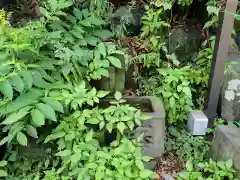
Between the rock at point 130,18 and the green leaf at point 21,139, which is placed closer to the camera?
the green leaf at point 21,139

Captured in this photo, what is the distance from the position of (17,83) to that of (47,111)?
0.32 metres

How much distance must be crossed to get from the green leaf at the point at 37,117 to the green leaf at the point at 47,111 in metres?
0.03

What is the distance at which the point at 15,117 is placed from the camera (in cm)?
255

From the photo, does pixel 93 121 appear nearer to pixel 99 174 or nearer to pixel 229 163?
pixel 99 174

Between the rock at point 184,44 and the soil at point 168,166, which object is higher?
the rock at point 184,44

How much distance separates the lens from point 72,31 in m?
3.31

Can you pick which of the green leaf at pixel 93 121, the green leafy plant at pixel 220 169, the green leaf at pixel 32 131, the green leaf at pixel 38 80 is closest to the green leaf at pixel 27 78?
the green leaf at pixel 38 80

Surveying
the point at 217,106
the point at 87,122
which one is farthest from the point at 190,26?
the point at 87,122

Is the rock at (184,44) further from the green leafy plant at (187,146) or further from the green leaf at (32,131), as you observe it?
the green leaf at (32,131)

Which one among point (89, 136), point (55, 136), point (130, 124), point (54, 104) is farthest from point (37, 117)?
point (130, 124)

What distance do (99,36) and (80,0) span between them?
475mm

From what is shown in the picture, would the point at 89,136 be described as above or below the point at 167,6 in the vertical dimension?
below

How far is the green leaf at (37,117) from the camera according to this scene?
8.29 ft

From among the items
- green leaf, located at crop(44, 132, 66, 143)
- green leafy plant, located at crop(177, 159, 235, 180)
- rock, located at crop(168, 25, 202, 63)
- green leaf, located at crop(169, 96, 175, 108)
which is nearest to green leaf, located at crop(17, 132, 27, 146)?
green leaf, located at crop(44, 132, 66, 143)
